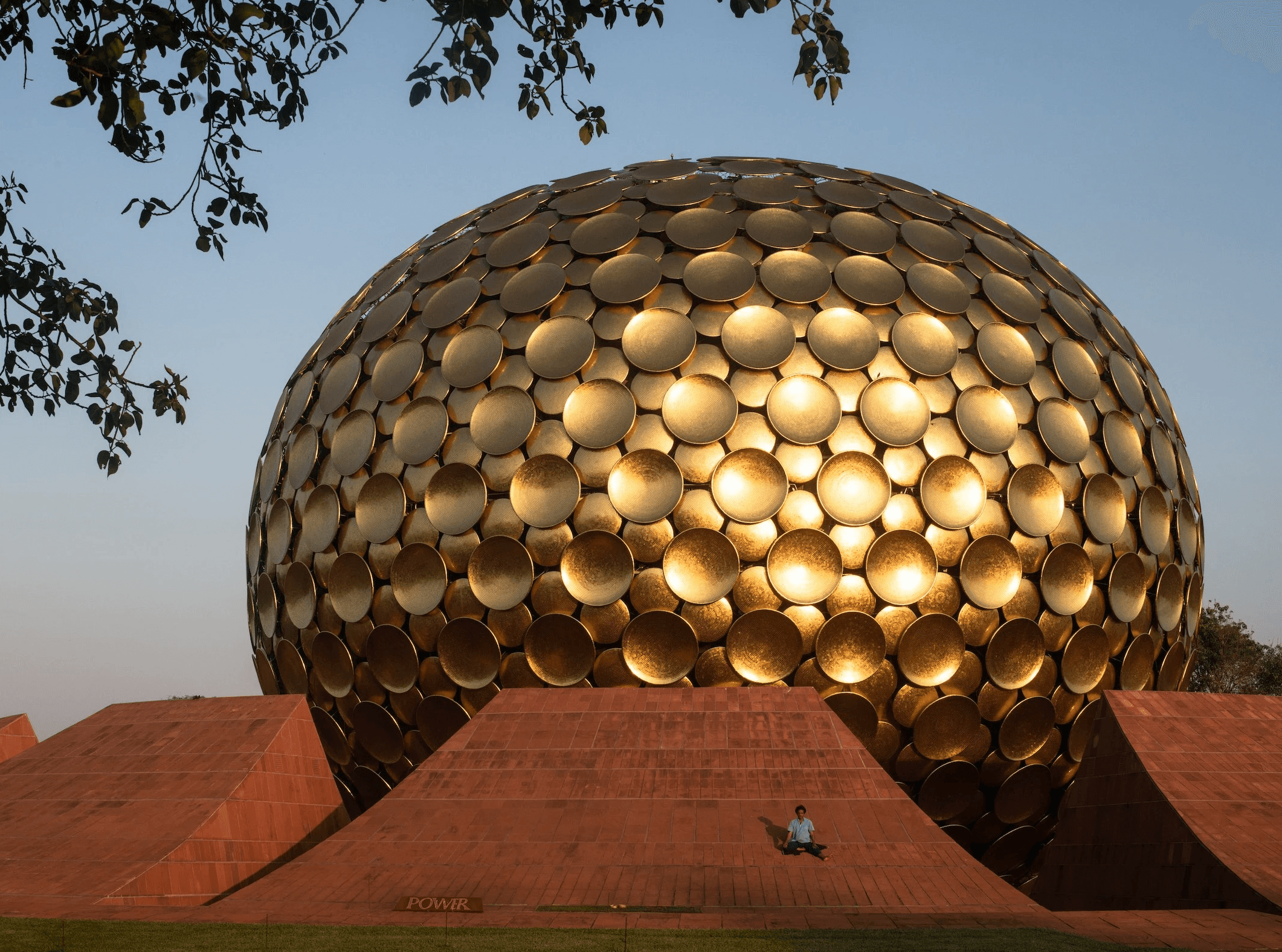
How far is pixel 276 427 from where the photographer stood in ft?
53.6

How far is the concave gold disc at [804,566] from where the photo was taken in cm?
1198

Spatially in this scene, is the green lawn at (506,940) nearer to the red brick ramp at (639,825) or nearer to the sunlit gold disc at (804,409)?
the red brick ramp at (639,825)

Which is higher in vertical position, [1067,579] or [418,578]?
[1067,579]

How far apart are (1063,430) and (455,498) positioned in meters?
6.57

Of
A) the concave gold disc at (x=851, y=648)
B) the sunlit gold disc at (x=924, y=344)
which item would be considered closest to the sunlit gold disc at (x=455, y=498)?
the concave gold disc at (x=851, y=648)

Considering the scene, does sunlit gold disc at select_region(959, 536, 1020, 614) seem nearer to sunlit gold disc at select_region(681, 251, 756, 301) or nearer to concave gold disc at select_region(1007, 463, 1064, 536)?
concave gold disc at select_region(1007, 463, 1064, 536)

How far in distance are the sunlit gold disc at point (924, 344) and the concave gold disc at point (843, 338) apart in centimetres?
28

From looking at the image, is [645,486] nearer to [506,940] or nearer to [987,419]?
[987,419]

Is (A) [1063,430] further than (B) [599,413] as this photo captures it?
Yes

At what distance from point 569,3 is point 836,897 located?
20.5 ft

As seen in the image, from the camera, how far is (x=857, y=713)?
12203 millimetres

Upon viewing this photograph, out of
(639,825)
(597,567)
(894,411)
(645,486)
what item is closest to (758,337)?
(894,411)

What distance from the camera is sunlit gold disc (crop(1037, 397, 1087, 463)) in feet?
43.7

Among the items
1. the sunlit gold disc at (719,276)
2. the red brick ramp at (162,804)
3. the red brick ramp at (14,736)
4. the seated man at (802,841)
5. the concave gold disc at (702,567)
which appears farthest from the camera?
the red brick ramp at (14,736)
